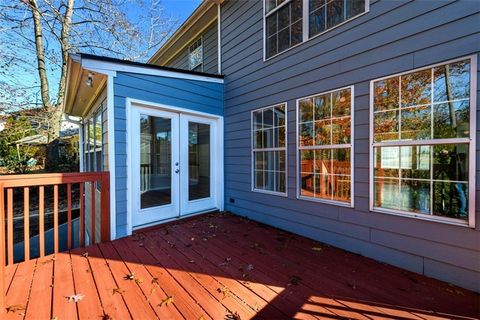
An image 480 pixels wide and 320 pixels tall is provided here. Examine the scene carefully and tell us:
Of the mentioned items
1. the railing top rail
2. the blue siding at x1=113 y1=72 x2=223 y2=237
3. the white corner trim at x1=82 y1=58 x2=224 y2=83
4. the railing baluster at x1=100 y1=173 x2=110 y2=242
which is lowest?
the railing baluster at x1=100 y1=173 x2=110 y2=242

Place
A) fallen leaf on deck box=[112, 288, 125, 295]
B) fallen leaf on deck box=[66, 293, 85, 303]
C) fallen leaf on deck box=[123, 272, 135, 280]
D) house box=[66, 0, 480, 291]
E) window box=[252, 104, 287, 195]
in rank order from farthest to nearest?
1. window box=[252, 104, 287, 195]
2. fallen leaf on deck box=[123, 272, 135, 280]
3. house box=[66, 0, 480, 291]
4. fallen leaf on deck box=[112, 288, 125, 295]
5. fallen leaf on deck box=[66, 293, 85, 303]

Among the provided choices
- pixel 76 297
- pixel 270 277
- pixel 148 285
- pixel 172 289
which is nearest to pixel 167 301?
pixel 172 289

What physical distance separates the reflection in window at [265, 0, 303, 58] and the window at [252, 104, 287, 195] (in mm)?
1022

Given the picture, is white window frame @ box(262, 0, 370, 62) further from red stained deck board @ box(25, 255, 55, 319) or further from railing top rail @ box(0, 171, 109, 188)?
red stained deck board @ box(25, 255, 55, 319)

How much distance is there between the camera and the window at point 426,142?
2.21m

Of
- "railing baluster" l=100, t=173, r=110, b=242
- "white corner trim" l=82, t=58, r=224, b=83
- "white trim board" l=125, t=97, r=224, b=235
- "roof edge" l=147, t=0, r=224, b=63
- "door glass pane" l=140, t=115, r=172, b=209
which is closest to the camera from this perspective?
"white corner trim" l=82, t=58, r=224, b=83

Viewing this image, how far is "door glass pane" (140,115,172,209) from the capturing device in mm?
3912

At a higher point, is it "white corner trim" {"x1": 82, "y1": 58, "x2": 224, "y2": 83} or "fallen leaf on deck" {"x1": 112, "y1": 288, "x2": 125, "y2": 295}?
"white corner trim" {"x1": 82, "y1": 58, "x2": 224, "y2": 83}

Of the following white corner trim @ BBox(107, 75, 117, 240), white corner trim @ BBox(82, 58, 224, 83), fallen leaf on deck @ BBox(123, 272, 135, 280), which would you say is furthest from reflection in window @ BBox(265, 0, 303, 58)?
fallen leaf on deck @ BBox(123, 272, 135, 280)

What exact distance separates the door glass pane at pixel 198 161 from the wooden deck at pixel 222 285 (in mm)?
1511

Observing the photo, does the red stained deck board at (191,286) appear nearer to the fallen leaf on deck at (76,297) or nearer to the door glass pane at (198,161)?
the fallen leaf on deck at (76,297)

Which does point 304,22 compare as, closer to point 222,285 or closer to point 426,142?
point 426,142

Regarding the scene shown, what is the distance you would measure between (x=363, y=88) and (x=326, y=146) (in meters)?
0.86

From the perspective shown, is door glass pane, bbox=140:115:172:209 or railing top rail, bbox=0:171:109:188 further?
door glass pane, bbox=140:115:172:209
